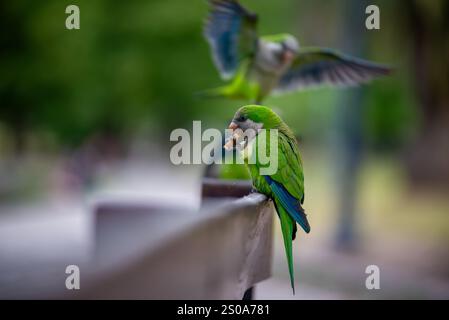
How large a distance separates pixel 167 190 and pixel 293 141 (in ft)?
39.5

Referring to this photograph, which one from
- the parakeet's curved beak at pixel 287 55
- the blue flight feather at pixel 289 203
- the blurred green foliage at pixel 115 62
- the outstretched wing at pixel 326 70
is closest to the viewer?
the blue flight feather at pixel 289 203

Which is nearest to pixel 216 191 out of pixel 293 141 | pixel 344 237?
pixel 293 141

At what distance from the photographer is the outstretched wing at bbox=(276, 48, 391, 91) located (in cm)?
338

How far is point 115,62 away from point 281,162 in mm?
11305

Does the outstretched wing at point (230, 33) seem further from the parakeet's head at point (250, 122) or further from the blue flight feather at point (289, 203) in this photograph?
the blue flight feather at point (289, 203)

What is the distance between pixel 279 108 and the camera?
864 centimetres

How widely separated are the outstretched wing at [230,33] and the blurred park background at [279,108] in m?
3.50

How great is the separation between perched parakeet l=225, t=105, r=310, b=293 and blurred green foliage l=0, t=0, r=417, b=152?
28.9 feet

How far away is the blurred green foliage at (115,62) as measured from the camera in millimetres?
12258

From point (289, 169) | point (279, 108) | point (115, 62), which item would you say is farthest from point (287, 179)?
point (115, 62)

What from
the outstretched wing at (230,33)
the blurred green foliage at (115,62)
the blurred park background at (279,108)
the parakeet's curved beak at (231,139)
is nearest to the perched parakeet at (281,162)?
the parakeet's curved beak at (231,139)

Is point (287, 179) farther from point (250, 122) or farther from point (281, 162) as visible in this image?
point (250, 122)

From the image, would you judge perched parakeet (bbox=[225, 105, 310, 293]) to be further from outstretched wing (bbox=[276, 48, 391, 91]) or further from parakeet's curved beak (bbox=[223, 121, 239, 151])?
outstretched wing (bbox=[276, 48, 391, 91])
